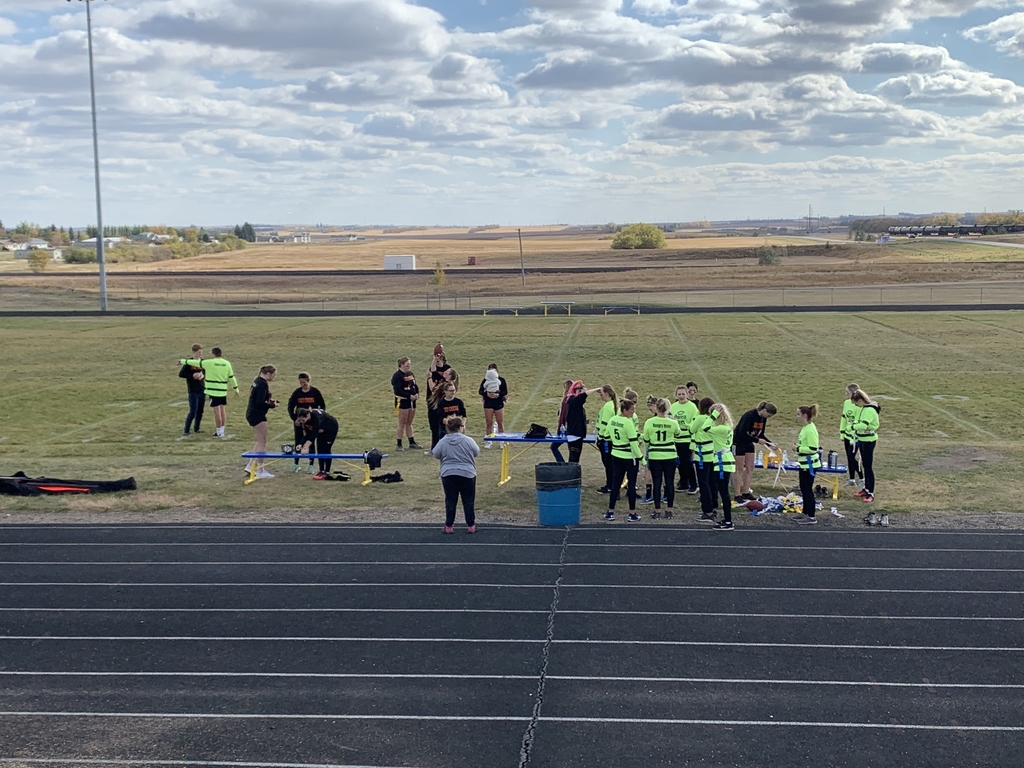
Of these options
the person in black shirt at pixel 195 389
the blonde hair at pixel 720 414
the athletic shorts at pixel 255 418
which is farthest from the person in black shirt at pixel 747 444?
the person in black shirt at pixel 195 389

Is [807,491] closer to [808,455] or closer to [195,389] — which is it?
[808,455]

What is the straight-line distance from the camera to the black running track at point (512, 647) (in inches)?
309

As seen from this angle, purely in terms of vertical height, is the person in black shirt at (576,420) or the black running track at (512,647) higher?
the person in black shirt at (576,420)

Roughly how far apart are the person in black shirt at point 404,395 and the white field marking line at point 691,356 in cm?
920

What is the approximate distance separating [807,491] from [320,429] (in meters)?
7.66

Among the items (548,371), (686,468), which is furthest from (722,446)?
(548,371)

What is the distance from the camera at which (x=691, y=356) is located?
116 ft

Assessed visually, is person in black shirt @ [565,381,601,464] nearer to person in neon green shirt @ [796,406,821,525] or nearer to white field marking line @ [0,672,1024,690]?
person in neon green shirt @ [796,406,821,525]

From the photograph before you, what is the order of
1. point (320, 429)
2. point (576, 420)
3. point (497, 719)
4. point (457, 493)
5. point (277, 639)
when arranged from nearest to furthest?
point (497, 719), point (277, 639), point (457, 493), point (576, 420), point (320, 429)

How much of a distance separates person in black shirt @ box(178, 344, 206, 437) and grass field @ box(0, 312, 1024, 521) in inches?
18.4

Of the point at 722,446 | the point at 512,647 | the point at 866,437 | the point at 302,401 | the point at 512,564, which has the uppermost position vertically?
the point at 302,401

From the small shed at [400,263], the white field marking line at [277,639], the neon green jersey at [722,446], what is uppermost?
the small shed at [400,263]

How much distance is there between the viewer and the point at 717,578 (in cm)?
1155

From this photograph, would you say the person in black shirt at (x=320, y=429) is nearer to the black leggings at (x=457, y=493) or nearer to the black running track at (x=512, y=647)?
the black running track at (x=512, y=647)
